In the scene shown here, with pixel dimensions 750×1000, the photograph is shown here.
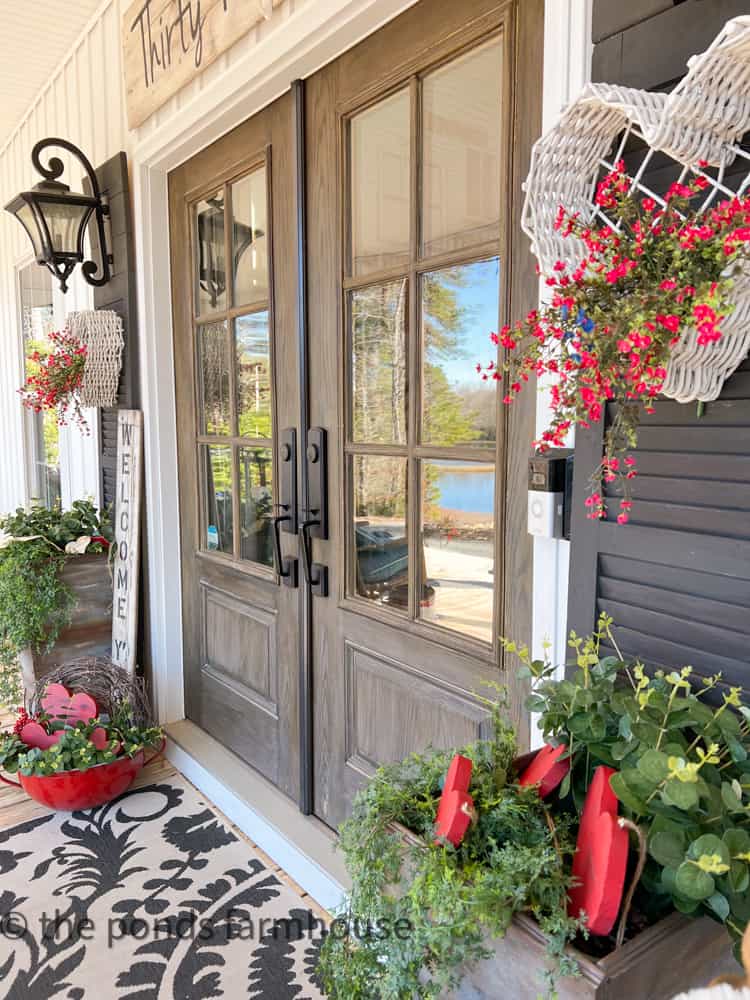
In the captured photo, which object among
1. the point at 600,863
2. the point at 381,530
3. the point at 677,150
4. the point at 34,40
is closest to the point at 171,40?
the point at 34,40

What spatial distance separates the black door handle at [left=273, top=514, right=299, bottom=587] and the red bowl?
906 millimetres

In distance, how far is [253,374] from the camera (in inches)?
93.4

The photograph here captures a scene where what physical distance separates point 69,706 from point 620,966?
90.5 inches

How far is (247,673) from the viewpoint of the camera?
8.32 ft

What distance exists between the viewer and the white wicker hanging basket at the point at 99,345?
2816 mm

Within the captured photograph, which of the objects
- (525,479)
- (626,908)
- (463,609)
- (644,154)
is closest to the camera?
(626,908)

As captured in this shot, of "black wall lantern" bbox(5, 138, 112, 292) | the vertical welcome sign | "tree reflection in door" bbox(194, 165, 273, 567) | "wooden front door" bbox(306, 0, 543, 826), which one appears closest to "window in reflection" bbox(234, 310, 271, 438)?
"tree reflection in door" bbox(194, 165, 273, 567)

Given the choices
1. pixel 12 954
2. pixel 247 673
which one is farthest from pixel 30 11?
pixel 12 954

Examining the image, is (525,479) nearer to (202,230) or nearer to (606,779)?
(606,779)

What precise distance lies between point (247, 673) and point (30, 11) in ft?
9.43

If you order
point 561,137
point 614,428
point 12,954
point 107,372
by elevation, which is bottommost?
point 12,954

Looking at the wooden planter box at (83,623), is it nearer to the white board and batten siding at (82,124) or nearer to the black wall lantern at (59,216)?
the white board and batten siding at (82,124)

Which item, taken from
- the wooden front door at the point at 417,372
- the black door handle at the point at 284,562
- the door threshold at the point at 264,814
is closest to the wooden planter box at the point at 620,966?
the wooden front door at the point at 417,372

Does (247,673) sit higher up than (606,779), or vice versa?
(606,779)
